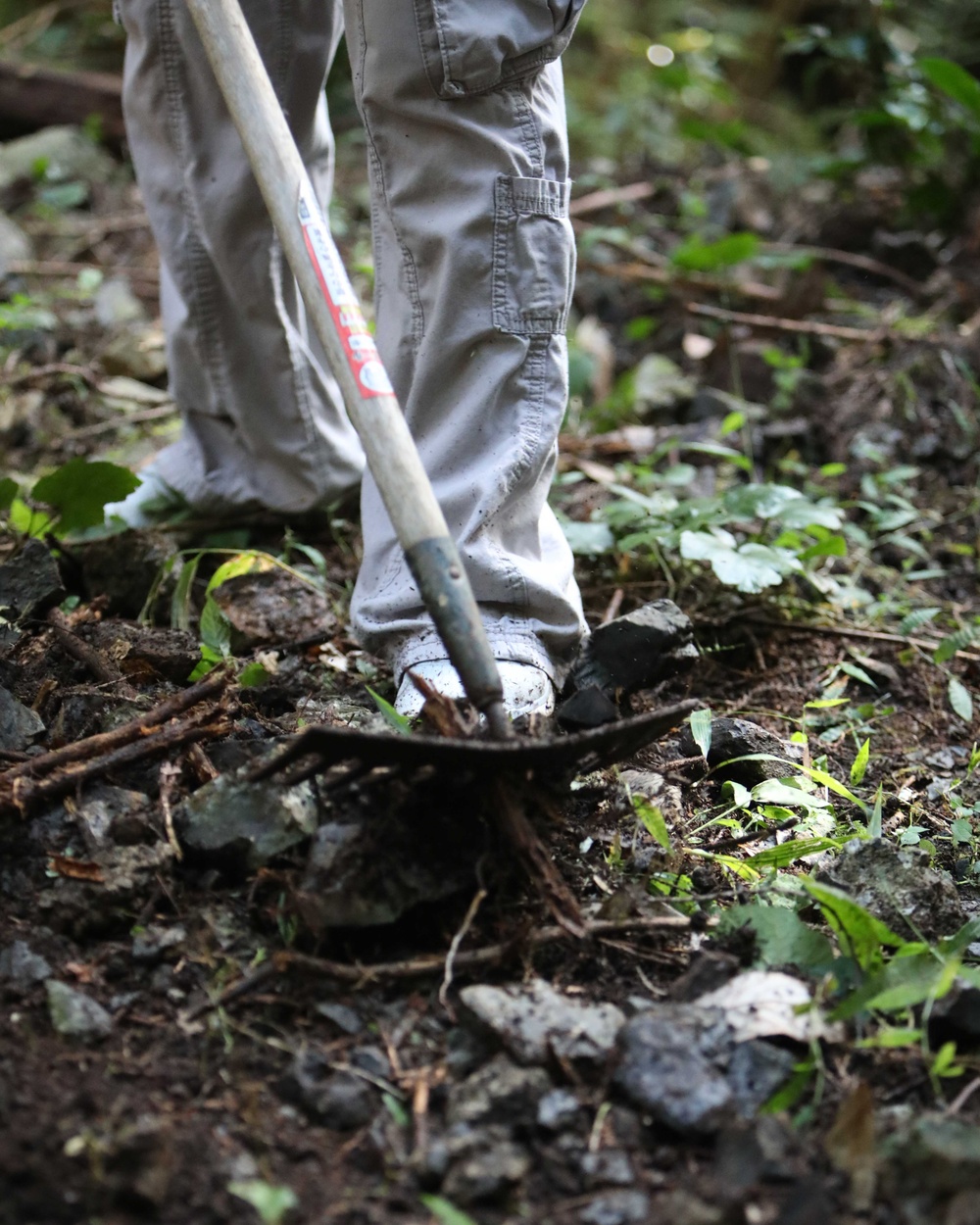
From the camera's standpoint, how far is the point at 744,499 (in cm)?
233

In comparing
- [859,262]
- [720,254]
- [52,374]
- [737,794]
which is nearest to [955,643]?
[737,794]

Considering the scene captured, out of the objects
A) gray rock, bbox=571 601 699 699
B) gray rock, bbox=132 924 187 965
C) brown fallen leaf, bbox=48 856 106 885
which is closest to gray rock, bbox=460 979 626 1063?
gray rock, bbox=132 924 187 965

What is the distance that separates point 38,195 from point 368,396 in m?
4.02

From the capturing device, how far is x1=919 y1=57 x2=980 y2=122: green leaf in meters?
3.72

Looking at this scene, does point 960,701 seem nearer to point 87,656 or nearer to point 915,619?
point 915,619

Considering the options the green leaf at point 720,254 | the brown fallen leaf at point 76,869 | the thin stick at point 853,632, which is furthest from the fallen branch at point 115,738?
the green leaf at point 720,254

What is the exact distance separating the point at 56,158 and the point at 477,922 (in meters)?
4.67

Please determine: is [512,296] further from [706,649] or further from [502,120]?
[706,649]

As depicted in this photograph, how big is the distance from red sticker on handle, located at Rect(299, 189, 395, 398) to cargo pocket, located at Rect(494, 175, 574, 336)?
0.32m

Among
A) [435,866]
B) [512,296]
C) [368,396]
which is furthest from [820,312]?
[435,866]

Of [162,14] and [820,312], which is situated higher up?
[162,14]

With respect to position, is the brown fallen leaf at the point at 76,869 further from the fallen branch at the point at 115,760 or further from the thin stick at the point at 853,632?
the thin stick at the point at 853,632

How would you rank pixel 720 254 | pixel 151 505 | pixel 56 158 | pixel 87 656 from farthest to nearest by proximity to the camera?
pixel 56 158
pixel 720 254
pixel 151 505
pixel 87 656

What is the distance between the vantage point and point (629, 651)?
1.76 meters
